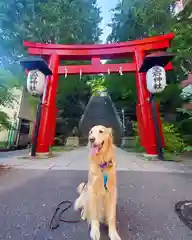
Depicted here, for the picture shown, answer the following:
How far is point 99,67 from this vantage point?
26.9 ft

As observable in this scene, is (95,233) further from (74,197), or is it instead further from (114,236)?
(74,197)

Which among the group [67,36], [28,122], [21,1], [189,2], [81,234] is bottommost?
[81,234]

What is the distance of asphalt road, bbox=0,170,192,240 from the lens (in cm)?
193

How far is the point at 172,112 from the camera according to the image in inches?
479

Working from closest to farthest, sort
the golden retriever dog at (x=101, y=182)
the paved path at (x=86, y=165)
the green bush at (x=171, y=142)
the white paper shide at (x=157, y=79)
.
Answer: the golden retriever dog at (x=101, y=182)
the paved path at (x=86, y=165)
the white paper shide at (x=157, y=79)
the green bush at (x=171, y=142)

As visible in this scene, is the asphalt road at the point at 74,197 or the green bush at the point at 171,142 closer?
the asphalt road at the point at 74,197

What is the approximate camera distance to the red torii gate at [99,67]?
742 centimetres

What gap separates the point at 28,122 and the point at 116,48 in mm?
9620

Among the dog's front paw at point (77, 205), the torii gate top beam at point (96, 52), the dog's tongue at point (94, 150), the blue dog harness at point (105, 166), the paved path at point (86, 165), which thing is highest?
the torii gate top beam at point (96, 52)

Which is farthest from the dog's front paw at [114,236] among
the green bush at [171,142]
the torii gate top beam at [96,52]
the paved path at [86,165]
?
the green bush at [171,142]

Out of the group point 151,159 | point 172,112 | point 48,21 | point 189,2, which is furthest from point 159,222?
point 48,21

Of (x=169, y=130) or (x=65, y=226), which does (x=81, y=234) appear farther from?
(x=169, y=130)

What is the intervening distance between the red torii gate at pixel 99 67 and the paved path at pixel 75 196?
302 centimetres

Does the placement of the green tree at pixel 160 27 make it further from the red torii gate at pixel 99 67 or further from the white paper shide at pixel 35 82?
the white paper shide at pixel 35 82
